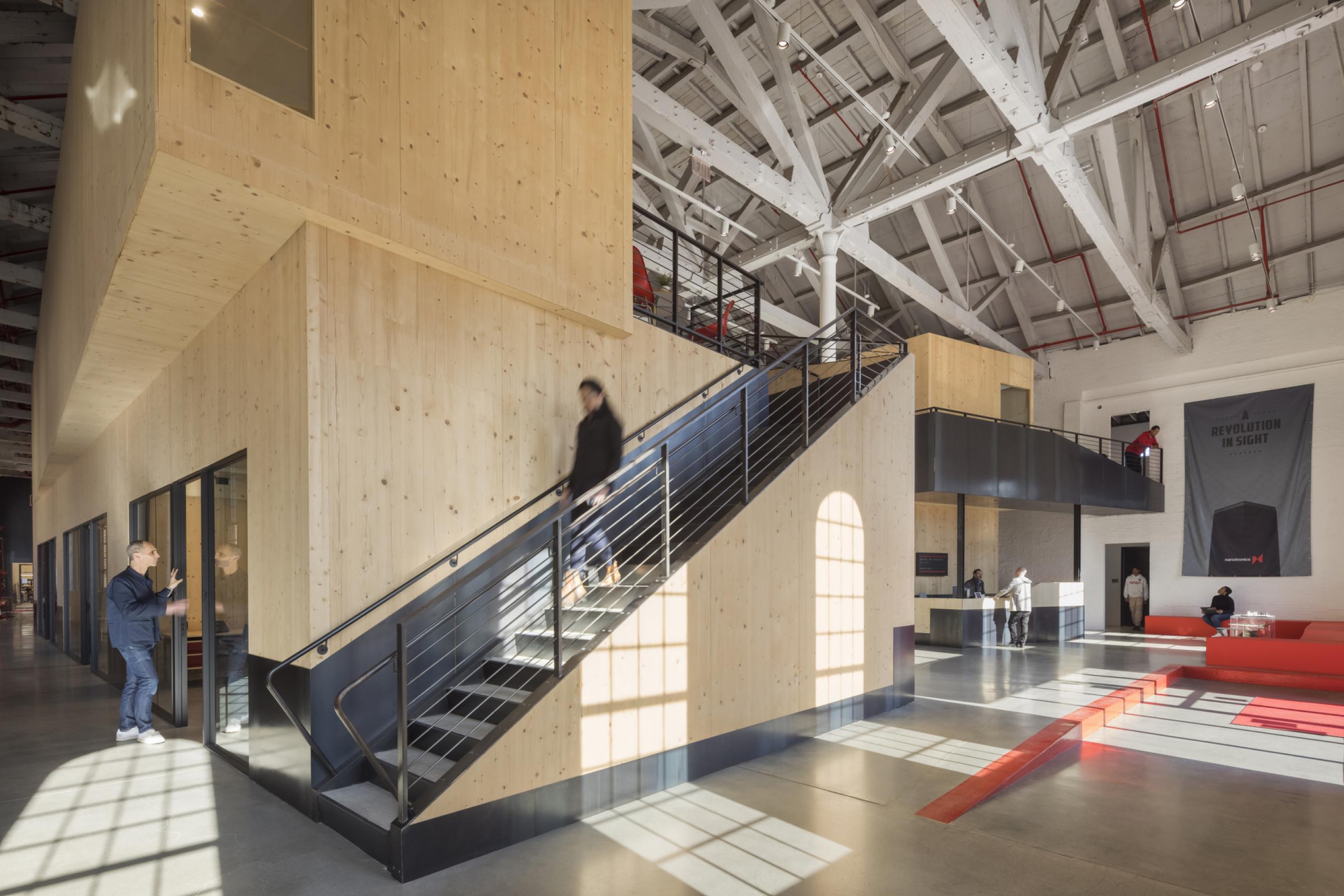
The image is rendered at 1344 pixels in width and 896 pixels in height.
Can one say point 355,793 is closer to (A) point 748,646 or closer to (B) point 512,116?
(A) point 748,646

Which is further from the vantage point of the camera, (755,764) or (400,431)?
(755,764)

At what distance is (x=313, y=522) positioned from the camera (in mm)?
3934

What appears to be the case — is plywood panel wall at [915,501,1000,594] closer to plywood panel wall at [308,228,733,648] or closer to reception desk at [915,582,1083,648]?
reception desk at [915,582,1083,648]

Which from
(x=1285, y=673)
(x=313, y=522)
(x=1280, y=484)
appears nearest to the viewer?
(x=313, y=522)

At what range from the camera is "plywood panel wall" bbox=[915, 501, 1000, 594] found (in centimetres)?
1512

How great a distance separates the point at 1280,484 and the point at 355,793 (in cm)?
1814

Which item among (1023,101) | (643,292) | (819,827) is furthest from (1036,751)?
(1023,101)

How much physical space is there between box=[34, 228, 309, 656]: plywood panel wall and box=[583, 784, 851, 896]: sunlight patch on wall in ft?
6.83

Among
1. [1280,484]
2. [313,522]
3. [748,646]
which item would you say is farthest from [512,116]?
[1280,484]

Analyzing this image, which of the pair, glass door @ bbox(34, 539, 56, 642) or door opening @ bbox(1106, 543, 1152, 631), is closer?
glass door @ bbox(34, 539, 56, 642)

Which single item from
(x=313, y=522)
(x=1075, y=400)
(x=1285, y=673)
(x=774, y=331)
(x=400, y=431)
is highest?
(x=774, y=331)

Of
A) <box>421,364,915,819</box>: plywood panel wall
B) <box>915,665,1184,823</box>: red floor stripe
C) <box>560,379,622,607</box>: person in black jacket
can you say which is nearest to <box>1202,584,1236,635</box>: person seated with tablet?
<box>915,665,1184,823</box>: red floor stripe

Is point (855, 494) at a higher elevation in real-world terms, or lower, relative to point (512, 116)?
lower

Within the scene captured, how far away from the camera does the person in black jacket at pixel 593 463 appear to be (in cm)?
505
